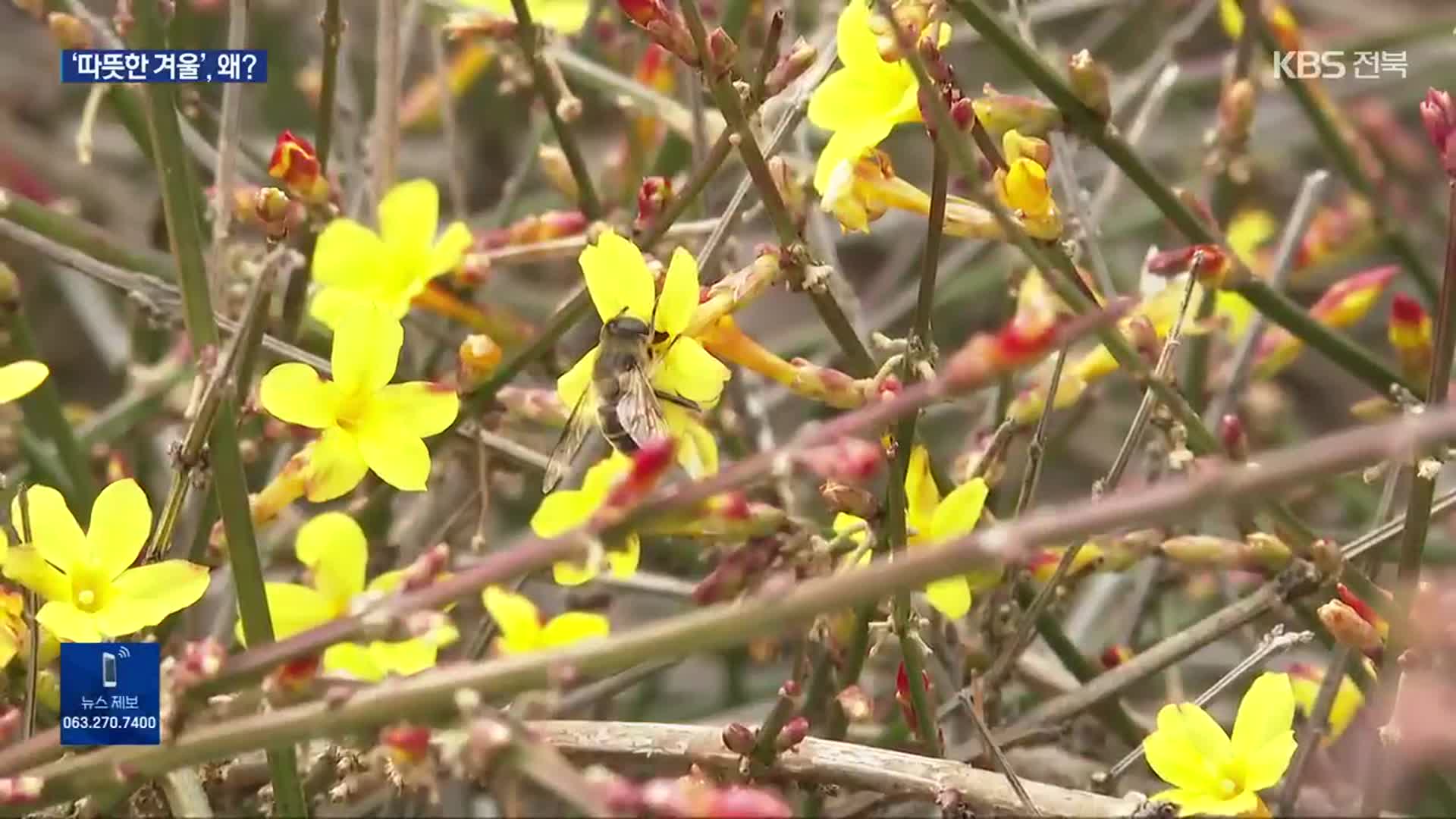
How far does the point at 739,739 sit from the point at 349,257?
1.47ft

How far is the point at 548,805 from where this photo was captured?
143 centimetres

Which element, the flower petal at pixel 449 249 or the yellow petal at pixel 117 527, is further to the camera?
the flower petal at pixel 449 249

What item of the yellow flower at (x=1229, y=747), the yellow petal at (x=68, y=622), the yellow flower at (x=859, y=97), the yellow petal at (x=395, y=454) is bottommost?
the yellow flower at (x=1229, y=747)

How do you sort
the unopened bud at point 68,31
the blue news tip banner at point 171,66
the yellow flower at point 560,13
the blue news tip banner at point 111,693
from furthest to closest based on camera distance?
the yellow flower at point 560,13 → the unopened bud at point 68,31 → the blue news tip banner at point 171,66 → the blue news tip banner at point 111,693

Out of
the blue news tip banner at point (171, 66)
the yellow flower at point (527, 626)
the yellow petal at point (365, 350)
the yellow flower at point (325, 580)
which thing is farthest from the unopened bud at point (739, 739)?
the blue news tip banner at point (171, 66)

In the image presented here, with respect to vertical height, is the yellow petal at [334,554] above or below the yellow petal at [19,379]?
below

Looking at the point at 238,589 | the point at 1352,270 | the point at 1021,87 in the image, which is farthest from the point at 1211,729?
the point at 1352,270

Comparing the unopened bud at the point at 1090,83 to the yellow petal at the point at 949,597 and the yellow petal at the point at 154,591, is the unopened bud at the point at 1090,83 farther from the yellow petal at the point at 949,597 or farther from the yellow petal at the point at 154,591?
the yellow petal at the point at 154,591

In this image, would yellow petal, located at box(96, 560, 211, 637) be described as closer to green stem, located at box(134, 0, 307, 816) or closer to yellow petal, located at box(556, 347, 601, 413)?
green stem, located at box(134, 0, 307, 816)

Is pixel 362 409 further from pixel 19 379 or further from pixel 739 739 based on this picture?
pixel 739 739

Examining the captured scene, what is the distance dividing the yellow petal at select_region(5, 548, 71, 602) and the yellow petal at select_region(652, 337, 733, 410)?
0.38 metres

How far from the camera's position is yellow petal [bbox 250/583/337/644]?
1006 mm

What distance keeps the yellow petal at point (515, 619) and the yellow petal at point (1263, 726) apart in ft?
1.40

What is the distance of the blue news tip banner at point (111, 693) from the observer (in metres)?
0.84
